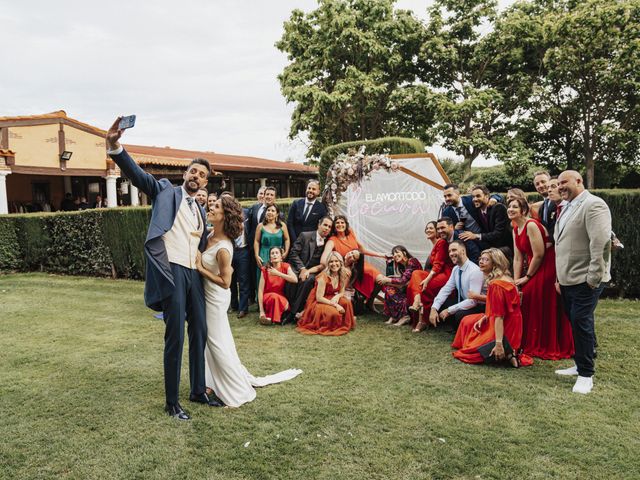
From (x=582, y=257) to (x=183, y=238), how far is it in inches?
119

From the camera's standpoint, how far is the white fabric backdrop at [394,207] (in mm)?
7340

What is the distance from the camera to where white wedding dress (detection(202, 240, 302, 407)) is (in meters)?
3.57

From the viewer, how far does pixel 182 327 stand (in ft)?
10.9

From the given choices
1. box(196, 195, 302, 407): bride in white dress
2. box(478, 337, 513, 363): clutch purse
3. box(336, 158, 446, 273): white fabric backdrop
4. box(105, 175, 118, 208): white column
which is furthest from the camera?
box(105, 175, 118, 208): white column

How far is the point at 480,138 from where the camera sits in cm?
1741

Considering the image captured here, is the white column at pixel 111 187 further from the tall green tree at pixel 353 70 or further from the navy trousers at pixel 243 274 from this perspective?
the navy trousers at pixel 243 274

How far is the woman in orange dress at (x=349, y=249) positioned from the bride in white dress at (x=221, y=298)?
2.92 m

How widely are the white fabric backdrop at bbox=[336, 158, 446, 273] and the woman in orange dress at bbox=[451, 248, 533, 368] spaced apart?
9.10ft

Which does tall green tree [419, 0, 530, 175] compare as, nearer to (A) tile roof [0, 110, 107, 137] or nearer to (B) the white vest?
(A) tile roof [0, 110, 107, 137]

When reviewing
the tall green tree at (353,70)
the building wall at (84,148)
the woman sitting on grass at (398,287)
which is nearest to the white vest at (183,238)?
the woman sitting on grass at (398,287)

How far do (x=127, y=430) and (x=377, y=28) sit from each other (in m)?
18.1

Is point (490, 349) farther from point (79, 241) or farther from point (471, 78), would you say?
point (471, 78)

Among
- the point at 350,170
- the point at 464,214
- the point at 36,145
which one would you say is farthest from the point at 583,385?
the point at 36,145

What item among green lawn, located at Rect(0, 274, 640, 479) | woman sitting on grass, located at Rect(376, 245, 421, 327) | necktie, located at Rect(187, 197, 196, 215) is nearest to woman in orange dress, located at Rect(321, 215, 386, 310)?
woman sitting on grass, located at Rect(376, 245, 421, 327)
